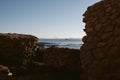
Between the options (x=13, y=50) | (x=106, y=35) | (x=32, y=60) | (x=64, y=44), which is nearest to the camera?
(x=106, y=35)

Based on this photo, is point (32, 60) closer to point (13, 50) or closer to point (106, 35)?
point (13, 50)

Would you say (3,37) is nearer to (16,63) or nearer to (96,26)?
(16,63)

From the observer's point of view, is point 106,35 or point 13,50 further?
point 13,50

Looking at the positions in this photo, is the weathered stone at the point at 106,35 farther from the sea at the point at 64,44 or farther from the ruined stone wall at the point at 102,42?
the sea at the point at 64,44

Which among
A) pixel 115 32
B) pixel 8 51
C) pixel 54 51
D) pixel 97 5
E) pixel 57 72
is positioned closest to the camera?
pixel 115 32

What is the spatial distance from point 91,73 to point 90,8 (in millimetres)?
2172

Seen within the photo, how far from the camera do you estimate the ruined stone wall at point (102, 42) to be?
227 inches

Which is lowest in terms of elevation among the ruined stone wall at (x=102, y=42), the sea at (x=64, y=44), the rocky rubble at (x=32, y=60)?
the sea at (x=64, y=44)

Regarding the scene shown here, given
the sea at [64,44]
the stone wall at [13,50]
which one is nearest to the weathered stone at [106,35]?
the stone wall at [13,50]

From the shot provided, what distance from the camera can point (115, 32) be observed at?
19.4 feet

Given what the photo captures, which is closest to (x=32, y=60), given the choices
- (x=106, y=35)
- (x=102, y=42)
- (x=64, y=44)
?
(x=102, y=42)

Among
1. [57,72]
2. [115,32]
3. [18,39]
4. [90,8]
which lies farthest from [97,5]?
[18,39]

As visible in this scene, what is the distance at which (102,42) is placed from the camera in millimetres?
6230

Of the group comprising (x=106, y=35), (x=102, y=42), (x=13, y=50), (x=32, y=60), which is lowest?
(x=32, y=60)
